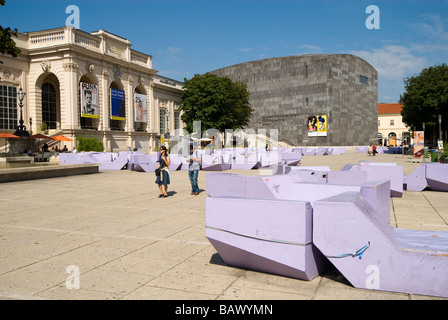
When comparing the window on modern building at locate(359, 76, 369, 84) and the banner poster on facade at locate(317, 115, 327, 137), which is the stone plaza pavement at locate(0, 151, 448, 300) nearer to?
the banner poster on facade at locate(317, 115, 327, 137)

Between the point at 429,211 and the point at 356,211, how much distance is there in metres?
6.01

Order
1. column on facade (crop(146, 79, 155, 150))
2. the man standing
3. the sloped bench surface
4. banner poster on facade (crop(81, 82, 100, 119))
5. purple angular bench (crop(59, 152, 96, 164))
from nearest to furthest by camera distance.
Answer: the sloped bench surface < the man standing < purple angular bench (crop(59, 152, 96, 164)) < banner poster on facade (crop(81, 82, 100, 119)) < column on facade (crop(146, 79, 155, 150))

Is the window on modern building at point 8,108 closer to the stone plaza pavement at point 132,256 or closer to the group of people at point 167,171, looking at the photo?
the stone plaza pavement at point 132,256

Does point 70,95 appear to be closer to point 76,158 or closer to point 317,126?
point 76,158

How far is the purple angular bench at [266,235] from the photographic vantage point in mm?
4043

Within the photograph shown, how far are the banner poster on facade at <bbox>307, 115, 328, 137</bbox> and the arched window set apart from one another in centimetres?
5615

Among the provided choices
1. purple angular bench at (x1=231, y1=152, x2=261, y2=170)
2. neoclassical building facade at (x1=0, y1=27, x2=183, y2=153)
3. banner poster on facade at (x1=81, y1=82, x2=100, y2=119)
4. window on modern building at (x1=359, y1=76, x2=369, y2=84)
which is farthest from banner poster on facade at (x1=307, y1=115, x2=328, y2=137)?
purple angular bench at (x1=231, y1=152, x2=261, y2=170)

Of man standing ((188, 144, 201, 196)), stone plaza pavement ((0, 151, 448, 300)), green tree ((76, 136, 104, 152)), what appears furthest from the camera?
green tree ((76, 136, 104, 152))

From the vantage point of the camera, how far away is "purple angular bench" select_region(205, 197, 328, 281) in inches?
159

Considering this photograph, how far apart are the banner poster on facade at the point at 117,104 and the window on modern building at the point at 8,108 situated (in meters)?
11.2

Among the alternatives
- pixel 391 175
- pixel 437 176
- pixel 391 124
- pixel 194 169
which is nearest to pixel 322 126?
pixel 391 124

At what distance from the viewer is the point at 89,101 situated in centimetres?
4244

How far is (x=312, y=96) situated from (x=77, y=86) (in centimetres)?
5637

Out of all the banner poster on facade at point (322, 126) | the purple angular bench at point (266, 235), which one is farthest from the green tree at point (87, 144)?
the banner poster on facade at point (322, 126)
